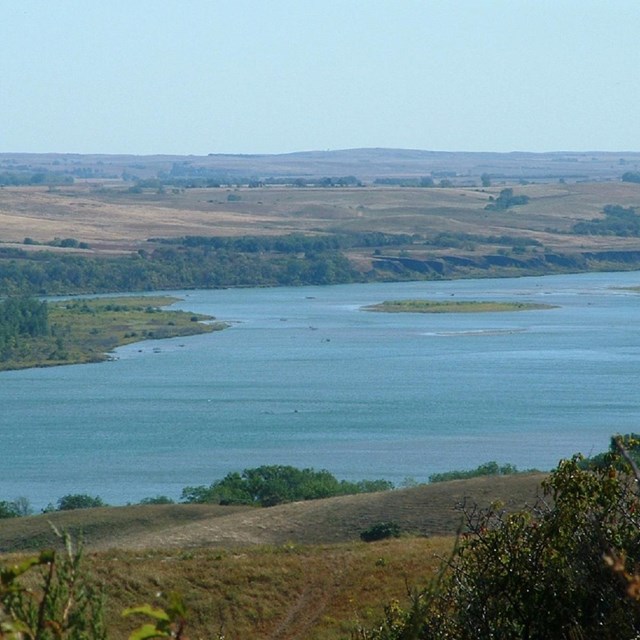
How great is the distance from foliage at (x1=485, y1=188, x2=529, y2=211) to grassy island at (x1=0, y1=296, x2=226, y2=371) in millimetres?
43938

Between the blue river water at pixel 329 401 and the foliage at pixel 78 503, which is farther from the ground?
the foliage at pixel 78 503

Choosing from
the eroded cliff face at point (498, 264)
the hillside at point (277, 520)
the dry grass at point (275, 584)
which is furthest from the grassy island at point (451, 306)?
the dry grass at point (275, 584)

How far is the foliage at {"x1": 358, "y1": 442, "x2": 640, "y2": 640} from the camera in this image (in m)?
4.84

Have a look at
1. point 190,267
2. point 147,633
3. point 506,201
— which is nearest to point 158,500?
point 147,633

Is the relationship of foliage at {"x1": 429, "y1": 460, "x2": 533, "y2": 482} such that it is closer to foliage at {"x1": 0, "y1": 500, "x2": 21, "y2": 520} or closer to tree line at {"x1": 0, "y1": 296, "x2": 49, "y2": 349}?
foliage at {"x1": 0, "y1": 500, "x2": 21, "y2": 520}

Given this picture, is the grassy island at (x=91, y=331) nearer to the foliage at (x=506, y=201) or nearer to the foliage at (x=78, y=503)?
the foliage at (x=78, y=503)

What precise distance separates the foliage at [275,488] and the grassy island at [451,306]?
26.6m

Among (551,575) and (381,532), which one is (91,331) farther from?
(551,575)

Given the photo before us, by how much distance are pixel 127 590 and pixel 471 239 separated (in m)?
62.8

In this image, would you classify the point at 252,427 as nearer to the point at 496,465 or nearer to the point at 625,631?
the point at 496,465

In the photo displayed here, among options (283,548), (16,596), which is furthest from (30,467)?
(16,596)

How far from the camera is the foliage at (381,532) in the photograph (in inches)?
546

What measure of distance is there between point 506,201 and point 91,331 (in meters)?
56.1

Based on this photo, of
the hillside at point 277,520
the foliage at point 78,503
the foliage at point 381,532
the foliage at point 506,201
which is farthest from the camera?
the foliage at point 506,201
